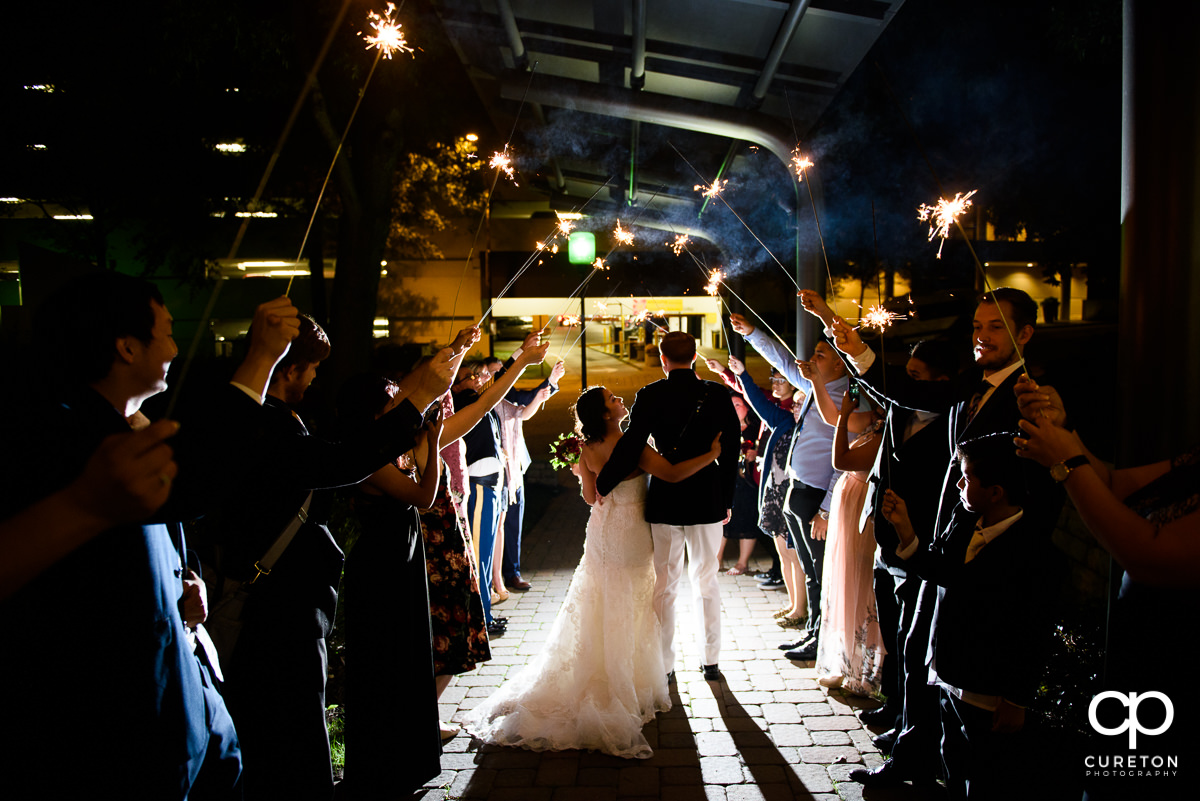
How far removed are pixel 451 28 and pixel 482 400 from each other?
399cm

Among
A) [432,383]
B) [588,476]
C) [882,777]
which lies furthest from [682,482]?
[432,383]

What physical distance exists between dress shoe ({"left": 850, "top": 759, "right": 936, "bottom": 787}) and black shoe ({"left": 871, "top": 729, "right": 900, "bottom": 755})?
26cm

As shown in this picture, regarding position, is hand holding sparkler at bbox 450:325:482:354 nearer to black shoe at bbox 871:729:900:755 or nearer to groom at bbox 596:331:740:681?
groom at bbox 596:331:740:681

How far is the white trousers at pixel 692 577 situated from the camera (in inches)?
176

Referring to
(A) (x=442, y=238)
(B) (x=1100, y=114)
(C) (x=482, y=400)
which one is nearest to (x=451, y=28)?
(C) (x=482, y=400)

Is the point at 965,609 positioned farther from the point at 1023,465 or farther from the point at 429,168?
the point at 429,168

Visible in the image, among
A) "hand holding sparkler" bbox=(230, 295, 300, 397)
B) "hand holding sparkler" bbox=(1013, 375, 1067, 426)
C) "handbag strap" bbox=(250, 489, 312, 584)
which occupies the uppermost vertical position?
"hand holding sparkler" bbox=(230, 295, 300, 397)

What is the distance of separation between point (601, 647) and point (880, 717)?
163 cm

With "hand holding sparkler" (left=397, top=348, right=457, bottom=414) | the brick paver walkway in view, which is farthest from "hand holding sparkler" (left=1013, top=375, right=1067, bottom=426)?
the brick paver walkway

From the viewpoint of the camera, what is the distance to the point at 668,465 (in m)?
4.39

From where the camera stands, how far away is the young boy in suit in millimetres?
2627

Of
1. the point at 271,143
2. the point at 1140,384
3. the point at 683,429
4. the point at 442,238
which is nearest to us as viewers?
the point at 1140,384

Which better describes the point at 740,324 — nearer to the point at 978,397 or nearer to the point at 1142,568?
the point at 978,397

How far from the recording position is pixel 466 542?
399 cm
